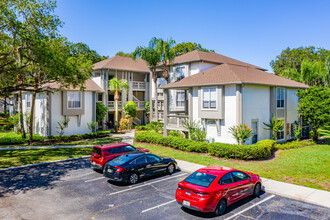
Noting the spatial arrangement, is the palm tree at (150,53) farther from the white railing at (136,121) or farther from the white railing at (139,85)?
the white railing at (136,121)

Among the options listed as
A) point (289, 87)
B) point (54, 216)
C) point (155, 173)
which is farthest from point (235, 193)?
point (289, 87)

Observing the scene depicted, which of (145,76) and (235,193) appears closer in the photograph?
(235,193)

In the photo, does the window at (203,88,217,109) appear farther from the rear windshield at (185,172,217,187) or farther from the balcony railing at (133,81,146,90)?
the balcony railing at (133,81,146,90)

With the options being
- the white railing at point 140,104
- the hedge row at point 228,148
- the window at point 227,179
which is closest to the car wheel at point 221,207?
the window at point 227,179

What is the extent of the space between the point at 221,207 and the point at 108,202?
4613 mm

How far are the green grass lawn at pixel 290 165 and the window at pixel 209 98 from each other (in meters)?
5.04

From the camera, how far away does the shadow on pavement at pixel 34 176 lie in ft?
40.0

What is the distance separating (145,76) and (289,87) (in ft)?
76.5

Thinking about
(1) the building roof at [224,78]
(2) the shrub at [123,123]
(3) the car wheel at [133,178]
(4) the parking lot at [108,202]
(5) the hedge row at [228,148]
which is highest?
(1) the building roof at [224,78]

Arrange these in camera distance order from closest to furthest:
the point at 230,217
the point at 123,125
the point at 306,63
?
1. the point at 230,217
2. the point at 123,125
3. the point at 306,63

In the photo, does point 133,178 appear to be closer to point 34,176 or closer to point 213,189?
point 213,189

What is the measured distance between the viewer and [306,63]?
38.0 metres

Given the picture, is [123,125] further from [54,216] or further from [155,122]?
[54,216]

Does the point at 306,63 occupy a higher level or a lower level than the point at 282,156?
higher
